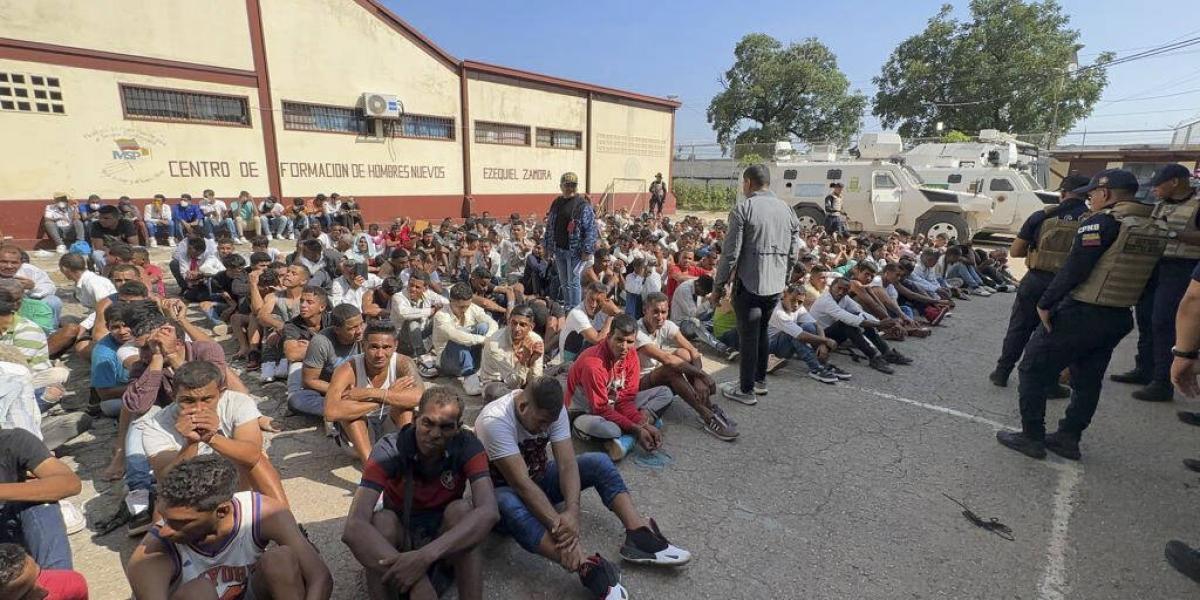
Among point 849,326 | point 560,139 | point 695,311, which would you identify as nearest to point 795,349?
point 849,326

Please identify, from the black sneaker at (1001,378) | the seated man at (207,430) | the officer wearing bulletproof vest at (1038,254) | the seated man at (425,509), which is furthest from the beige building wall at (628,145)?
the seated man at (425,509)

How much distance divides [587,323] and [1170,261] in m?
4.87

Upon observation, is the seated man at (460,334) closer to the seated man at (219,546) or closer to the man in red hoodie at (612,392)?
the man in red hoodie at (612,392)

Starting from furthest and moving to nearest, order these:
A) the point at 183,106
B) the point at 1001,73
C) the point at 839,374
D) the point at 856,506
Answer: the point at 1001,73, the point at 183,106, the point at 839,374, the point at 856,506

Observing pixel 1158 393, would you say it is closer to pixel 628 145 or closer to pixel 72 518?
pixel 72 518

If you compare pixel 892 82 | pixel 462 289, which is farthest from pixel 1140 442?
pixel 892 82

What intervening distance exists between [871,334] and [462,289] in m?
4.31

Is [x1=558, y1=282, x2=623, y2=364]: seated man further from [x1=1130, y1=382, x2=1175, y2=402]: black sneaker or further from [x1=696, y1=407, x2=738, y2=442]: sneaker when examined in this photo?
[x1=1130, y1=382, x2=1175, y2=402]: black sneaker

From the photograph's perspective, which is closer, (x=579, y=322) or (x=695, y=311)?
(x=579, y=322)

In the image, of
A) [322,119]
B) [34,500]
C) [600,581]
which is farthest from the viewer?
[322,119]

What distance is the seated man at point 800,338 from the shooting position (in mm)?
5227

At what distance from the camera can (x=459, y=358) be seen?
5078 mm

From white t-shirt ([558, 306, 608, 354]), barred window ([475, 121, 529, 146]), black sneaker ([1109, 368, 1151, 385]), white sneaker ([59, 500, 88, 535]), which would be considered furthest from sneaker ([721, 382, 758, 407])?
barred window ([475, 121, 529, 146])

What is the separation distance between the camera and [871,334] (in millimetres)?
5777
